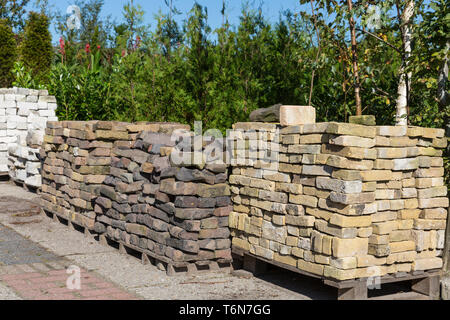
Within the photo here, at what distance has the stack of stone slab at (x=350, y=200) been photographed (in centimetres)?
479

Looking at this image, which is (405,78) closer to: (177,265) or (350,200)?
(350,200)

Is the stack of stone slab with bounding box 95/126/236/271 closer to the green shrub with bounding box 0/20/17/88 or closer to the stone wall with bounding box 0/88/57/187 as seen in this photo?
the stone wall with bounding box 0/88/57/187

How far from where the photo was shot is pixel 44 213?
893 centimetres

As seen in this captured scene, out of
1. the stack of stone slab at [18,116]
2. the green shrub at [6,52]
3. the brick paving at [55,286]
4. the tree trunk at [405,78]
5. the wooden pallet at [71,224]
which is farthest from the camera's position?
the green shrub at [6,52]

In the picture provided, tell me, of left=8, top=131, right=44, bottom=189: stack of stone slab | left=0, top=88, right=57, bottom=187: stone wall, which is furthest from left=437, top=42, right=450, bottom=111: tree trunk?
left=0, top=88, right=57, bottom=187: stone wall

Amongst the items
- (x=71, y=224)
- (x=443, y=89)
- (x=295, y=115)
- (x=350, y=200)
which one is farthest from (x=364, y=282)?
(x=71, y=224)

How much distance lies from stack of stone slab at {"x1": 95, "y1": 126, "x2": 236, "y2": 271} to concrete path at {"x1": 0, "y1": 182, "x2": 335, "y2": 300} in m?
0.23

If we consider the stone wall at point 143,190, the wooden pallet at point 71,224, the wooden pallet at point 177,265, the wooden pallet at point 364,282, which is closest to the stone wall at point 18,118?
the wooden pallet at point 71,224

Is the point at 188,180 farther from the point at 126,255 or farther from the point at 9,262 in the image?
the point at 9,262

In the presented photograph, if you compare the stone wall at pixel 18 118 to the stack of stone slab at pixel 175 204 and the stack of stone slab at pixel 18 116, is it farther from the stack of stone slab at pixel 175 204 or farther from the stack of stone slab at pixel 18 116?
the stack of stone slab at pixel 175 204

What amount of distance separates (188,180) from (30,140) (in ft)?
17.6

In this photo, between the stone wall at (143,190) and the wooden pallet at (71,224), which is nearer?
the stone wall at (143,190)

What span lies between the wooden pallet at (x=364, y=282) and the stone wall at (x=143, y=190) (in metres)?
0.29

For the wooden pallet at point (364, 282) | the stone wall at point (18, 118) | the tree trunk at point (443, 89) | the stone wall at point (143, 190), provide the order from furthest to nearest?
the stone wall at point (18, 118)
the stone wall at point (143, 190)
the tree trunk at point (443, 89)
the wooden pallet at point (364, 282)
